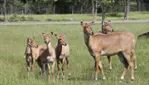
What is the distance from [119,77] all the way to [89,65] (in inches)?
97.7

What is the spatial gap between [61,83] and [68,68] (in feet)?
9.23

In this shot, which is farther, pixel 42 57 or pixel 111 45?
pixel 42 57

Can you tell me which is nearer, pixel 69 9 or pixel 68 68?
pixel 68 68

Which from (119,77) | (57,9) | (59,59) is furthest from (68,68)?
(57,9)

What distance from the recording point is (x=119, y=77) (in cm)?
1295

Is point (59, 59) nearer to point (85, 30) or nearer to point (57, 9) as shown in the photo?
point (85, 30)

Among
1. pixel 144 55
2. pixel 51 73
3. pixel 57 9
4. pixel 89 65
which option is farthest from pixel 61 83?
pixel 57 9

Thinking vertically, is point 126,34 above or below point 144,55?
above

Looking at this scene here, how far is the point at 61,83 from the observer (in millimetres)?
11453

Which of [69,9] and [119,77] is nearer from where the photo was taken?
[119,77]

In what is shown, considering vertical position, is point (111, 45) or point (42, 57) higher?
point (111, 45)

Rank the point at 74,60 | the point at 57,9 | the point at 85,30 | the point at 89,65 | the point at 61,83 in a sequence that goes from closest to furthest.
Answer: the point at 61,83, the point at 85,30, the point at 89,65, the point at 74,60, the point at 57,9

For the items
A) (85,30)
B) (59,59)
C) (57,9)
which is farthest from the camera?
(57,9)

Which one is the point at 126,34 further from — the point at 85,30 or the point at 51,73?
the point at 51,73
